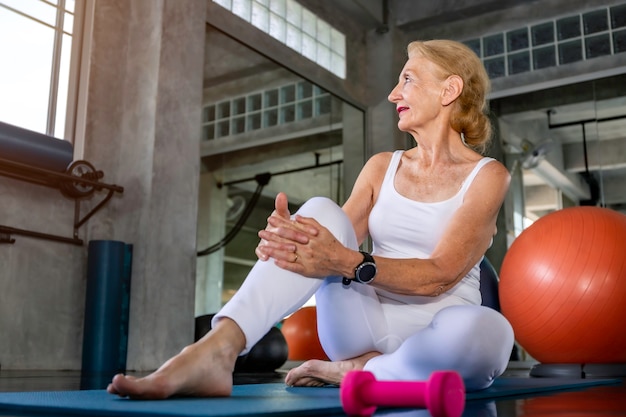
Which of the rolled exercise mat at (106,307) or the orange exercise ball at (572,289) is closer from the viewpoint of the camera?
the orange exercise ball at (572,289)

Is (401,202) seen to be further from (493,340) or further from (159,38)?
(159,38)

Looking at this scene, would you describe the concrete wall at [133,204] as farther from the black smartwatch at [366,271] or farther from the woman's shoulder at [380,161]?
A: the black smartwatch at [366,271]

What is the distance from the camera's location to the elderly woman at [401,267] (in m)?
1.27

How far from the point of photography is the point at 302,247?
4.35 ft

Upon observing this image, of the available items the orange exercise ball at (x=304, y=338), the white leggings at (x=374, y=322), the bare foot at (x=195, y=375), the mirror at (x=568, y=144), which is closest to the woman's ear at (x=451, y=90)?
the white leggings at (x=374, y=322)

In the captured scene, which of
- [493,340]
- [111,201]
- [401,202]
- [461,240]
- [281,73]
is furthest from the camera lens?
[281,73]

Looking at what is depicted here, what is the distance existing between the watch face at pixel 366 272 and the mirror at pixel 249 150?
3774 millimetres

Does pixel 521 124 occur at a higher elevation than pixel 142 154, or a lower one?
higher

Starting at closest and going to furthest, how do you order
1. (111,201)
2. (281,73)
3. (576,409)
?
(576,409), (111,201), (281,73)

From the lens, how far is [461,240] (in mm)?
1533

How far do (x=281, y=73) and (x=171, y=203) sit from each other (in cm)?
207

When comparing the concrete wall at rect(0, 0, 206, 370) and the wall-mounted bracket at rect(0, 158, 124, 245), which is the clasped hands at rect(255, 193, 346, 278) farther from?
the concrete wall at rect(0, 0, 206, 370)

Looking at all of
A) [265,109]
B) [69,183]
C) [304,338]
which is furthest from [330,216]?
[265,109]

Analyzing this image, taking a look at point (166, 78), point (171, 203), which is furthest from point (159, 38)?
point (171, 203)
